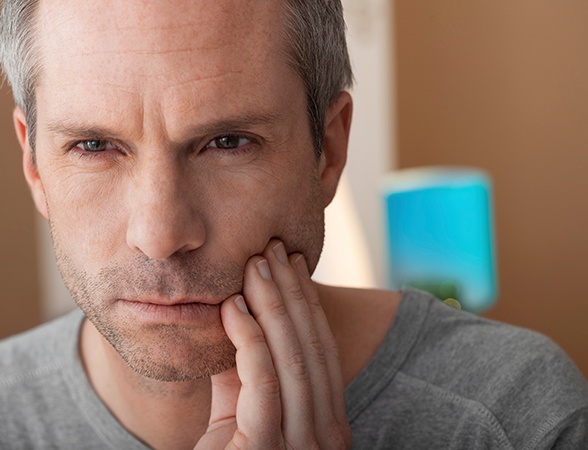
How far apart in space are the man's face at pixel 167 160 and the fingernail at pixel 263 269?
0.02m

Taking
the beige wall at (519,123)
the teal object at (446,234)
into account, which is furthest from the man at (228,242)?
the beige wall at (519,123)

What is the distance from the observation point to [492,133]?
449 centimetres

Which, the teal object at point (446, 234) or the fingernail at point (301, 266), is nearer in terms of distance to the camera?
the fingernail at point (301, 266)

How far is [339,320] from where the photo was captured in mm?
1628

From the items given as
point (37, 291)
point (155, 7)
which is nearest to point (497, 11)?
point (37, 291)

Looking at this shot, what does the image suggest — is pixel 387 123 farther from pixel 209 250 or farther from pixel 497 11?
pixel 209 250

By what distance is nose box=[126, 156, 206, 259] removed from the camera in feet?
4.07

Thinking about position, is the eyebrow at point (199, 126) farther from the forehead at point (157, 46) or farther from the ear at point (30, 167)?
the ear at point (30, 167)

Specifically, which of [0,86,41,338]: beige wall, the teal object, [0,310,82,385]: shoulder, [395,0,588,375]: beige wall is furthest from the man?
[395,0,588,375]: beige wall

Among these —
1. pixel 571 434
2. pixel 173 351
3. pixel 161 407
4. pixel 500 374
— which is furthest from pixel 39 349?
pixel 571 434

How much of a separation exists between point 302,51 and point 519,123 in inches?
127

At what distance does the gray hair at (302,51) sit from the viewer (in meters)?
1.40

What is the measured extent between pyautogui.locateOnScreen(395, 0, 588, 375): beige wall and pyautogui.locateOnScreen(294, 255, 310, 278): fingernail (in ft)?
10.3

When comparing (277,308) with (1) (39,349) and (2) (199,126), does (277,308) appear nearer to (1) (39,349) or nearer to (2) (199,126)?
(2) (199,126)
